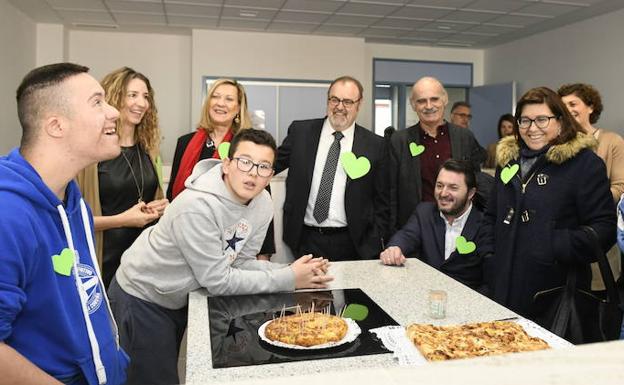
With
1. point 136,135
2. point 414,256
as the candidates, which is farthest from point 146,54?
point 414,256

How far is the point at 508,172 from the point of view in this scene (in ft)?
6.96

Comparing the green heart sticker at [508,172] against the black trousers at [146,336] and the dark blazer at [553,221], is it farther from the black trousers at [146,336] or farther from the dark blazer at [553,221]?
the black trousers at [146,336]

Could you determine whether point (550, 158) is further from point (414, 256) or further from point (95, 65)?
point (95, 65)

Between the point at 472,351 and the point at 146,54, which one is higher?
the point at 146,54

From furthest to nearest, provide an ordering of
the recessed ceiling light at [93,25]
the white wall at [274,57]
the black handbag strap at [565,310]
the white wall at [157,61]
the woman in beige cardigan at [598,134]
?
the white wall at [157,61]
the white wall at [274,57]
the recessed ceiling light at [93,25]
the woman in beige cardigan at [598,134]
the black handbag strap at [565,310]

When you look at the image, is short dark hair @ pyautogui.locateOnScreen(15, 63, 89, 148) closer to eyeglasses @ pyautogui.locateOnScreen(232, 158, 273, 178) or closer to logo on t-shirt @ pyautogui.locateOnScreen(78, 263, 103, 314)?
logo on t-shirt @ pyautogui.locateOnScreen(78, 263, 103, 314)

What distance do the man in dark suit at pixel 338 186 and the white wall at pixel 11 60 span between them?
418 centimetres

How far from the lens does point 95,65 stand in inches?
288

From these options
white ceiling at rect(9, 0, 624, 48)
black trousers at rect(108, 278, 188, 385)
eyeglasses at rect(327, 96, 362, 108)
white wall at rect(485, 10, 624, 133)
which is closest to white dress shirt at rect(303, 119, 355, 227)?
eyeglasses at rect(327, 96, 362, 108)

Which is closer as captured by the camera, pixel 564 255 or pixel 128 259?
pixel 128 259

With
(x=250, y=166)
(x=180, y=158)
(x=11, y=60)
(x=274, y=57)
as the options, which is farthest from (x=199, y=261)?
(x=274, y=57)

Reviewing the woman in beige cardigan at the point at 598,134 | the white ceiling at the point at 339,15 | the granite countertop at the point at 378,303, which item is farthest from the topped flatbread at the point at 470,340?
the white ceiling at the point at 339,15

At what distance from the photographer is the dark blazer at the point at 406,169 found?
8.87 feet

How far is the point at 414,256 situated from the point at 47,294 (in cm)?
174
